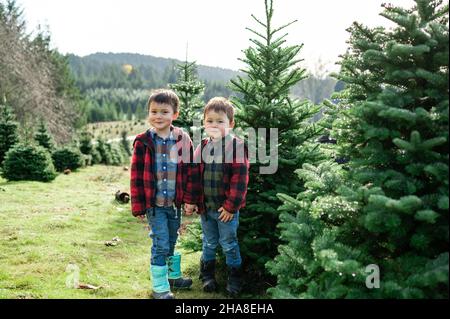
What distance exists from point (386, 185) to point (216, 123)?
1.82 meters

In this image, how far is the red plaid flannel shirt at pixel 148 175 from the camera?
4.04m

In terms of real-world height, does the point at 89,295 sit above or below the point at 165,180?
below

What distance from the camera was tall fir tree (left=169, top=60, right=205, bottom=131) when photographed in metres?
9.91

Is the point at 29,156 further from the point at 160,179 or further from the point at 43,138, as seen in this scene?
the point at 160,179

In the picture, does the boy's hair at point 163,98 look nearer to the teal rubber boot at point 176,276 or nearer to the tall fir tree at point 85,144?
the teal rubber boot at point 176,276

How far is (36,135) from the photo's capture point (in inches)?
Result: 797

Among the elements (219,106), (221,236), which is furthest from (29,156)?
(219,106)

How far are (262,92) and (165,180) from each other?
6.12 ft

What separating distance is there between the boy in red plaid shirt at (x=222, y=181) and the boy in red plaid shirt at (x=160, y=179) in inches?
6.5

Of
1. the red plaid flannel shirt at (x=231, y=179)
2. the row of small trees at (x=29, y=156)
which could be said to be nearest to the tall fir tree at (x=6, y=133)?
the row of small trees at (x=29, y=156)

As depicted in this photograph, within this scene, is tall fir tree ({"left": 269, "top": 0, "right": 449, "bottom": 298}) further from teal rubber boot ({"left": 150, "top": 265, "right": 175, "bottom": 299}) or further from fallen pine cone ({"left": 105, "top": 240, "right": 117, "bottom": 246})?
fallen pine cone ({"left": 105, "top": 240, "right": 117, "bottom": 246})

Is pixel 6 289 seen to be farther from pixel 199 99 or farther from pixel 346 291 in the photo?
pixel 199 99
